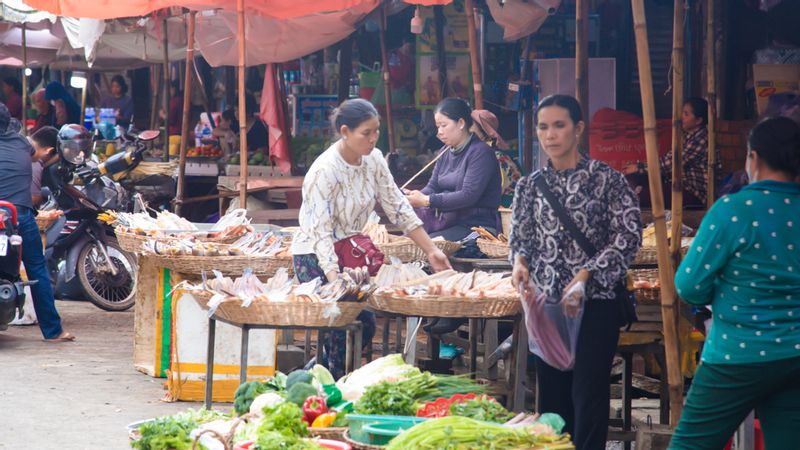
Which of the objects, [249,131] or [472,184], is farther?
[249,131]

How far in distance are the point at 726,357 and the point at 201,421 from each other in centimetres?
248

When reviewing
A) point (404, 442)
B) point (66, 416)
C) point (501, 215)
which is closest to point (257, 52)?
point (501, 215)

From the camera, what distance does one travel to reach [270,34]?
13328 millimetres

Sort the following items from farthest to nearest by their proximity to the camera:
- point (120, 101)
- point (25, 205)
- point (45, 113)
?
point (120, 101) < point (45, 113) < point (25, 205)

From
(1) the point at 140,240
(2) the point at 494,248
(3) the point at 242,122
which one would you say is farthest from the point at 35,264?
(2) the point at 494,248

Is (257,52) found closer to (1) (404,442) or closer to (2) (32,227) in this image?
(2) (32,227)

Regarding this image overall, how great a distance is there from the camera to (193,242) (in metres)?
8.28

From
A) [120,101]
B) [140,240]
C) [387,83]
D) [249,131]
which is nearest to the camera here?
[140,240]

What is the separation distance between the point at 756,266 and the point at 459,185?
4.40 m

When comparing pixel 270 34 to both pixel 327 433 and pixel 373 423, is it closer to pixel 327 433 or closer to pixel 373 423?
pixel 327 433

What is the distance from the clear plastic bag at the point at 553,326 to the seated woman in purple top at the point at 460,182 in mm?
2958

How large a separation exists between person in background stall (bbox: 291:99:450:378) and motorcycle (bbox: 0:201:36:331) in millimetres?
4131

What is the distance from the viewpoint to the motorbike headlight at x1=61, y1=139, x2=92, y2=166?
1201cm

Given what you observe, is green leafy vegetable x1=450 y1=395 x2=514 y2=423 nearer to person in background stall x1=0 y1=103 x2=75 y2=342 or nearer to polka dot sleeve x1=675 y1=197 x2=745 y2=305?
polka dot sleeve x1=675 y1=197 x2=745 y2=305
